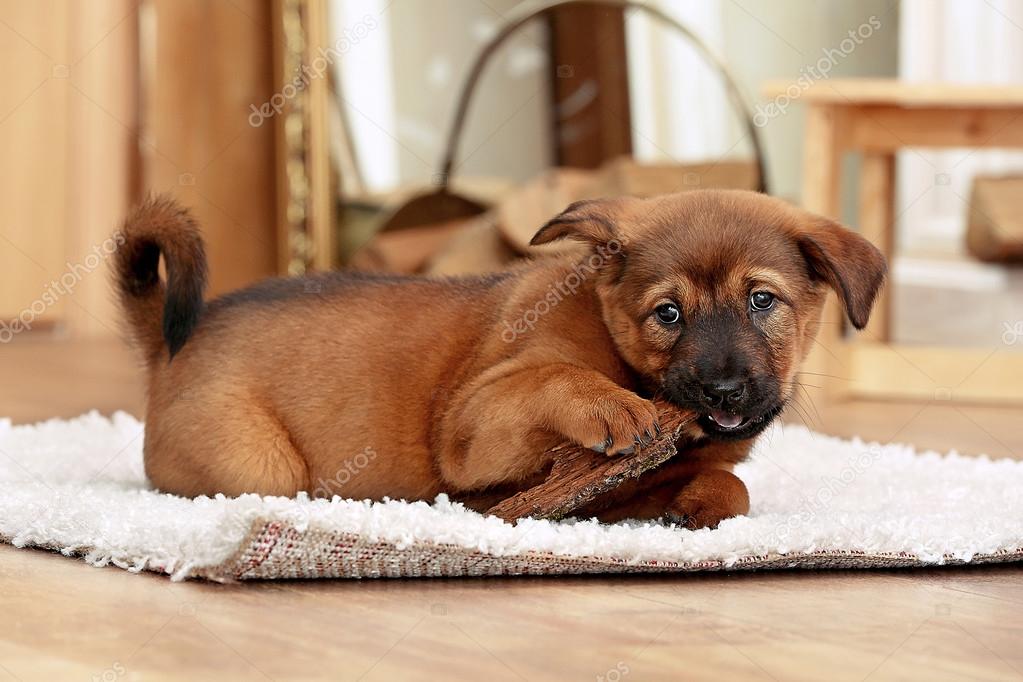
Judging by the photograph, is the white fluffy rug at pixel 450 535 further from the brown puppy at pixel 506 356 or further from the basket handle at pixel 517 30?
the basket handle at pixel 517 30

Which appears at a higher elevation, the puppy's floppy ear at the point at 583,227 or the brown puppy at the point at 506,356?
A: the puppy's floppy ear at the point at 583,227

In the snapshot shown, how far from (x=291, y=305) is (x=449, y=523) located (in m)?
0.73

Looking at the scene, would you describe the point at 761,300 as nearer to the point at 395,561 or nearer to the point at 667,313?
the point at 667,313

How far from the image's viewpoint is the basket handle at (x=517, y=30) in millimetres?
6305

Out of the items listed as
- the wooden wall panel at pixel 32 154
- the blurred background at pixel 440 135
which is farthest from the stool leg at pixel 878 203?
the wooden wall panel at pixel 32 154

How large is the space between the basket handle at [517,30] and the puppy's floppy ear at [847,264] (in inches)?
151

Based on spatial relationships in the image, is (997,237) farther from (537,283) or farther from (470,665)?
(470,665)

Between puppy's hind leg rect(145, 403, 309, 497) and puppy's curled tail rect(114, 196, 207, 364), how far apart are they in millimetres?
204

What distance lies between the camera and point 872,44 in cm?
685

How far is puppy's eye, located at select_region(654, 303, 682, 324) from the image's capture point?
2.19 m

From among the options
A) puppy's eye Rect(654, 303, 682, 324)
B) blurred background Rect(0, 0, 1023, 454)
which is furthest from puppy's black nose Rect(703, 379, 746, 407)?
blurred background Rect(0, 0, 1023, 454)

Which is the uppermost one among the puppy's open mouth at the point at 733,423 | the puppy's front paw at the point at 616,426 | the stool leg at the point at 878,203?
the puppy's front paw at the point at 616,426

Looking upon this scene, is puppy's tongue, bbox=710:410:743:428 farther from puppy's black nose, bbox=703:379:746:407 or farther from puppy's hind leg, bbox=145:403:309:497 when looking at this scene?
puppy's hind leg, bbox=145:403:309:497

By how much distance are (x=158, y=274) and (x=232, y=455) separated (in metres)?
0.49
